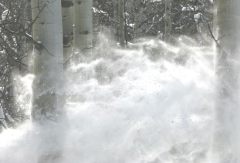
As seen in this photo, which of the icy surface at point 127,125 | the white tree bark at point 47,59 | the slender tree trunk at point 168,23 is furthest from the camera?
the slender tree trunk at point 168,23

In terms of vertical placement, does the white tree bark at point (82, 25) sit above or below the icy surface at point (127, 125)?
above

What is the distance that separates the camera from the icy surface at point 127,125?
3764mm

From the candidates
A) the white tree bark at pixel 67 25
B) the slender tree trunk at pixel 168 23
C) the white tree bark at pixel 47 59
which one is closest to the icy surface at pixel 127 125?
the white tree bark at pixel 47 59

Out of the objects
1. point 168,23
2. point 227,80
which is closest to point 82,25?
point 227,80

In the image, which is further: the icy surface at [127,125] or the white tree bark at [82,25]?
the white tree bark at [82,25]

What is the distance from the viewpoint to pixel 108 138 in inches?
168

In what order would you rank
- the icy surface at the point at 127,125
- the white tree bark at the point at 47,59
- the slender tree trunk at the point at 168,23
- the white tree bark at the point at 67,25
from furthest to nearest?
the slender tree trunk at the point at 168,23 → the white tree bark at the point at 67,25 → the icy surface at the point at 127,125 → the white tree bark at the point at 47,59

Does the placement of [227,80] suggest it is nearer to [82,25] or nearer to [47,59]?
[47,59]

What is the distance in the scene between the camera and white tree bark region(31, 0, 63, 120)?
351 centimetres

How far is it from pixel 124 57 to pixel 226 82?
15.9ft

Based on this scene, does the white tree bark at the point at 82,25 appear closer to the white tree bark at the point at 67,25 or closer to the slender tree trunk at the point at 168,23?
the white tree bark at the point at 67,25

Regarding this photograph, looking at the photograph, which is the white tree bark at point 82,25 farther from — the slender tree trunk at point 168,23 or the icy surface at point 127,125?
the slender tree trunk at point 168,23

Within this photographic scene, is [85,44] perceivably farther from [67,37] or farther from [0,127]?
[0,127]

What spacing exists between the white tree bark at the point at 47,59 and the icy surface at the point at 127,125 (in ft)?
0.83
